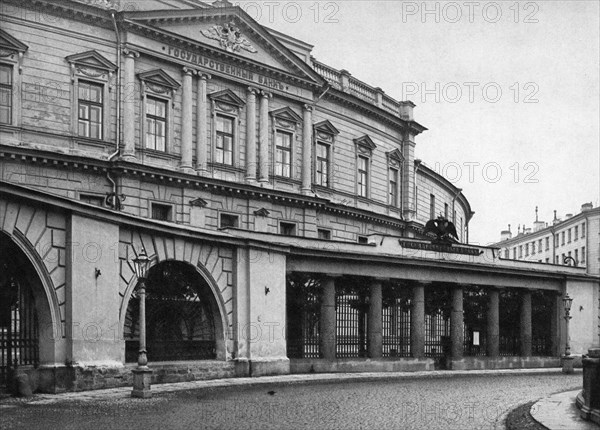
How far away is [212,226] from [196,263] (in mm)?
11251

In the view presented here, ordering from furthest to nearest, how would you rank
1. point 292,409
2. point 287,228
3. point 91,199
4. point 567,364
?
point 287,228 < point 567,364 < point 91,199 < point 292,409

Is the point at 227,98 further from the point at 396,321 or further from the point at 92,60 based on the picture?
the point at 396,321

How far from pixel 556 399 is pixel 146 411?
9.39 metres

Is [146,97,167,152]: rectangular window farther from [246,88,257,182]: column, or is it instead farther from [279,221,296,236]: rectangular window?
[279,221,296,236]: rectangular window

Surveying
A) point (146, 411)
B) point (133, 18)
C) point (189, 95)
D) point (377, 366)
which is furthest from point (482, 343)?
point (146, 411)

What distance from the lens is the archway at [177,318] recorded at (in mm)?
23438

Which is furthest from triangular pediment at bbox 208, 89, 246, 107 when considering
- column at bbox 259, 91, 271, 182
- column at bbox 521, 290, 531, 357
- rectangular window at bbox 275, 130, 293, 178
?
column at bbox 521, 290, 531, 357

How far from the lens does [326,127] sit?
140 ft

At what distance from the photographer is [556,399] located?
18984 millimetres

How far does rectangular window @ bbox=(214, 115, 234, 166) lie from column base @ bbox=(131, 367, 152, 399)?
18240 millimetres

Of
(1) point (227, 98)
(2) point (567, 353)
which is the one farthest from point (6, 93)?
(2) point (567, 353)

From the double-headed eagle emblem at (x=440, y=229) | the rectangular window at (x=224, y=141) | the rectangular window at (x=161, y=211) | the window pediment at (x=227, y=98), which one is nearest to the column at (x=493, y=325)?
the double-headed eagle emblem at (x=440, y=229)

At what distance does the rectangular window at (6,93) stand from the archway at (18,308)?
11511 mm

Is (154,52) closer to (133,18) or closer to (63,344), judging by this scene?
(133,18)
